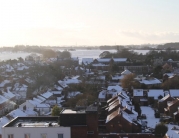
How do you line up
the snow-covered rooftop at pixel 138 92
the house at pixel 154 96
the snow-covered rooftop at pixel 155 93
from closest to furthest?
the house at pixel 154 96, the snow-covered rooftop at pixel 155 93, the snow-covered rooftop at pixel 138 92

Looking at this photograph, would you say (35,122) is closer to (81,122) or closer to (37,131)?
(37,131)

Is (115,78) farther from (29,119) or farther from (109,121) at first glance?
(29,119)

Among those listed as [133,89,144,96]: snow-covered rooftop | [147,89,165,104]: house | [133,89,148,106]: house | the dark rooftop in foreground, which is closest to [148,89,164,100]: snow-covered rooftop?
[147,89,165,104]: house

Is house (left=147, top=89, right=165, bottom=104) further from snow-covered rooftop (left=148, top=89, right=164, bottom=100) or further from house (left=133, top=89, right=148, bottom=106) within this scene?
house (left=133, top=89, right=148, bottom=106)

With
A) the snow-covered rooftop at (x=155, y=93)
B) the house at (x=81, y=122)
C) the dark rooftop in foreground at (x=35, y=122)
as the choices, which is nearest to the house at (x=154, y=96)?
the snow-covered rooftop at (x=155, y=93)

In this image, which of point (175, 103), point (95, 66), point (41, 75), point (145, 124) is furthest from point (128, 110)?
point (95, 66)

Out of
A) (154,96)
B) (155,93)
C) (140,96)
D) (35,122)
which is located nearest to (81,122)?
(35,122)

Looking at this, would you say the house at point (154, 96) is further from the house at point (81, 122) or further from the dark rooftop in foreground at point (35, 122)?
the house at point (81, 122)

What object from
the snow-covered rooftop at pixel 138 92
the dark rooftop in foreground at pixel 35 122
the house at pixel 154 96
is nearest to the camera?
the dark rooftop in foreground at pixel 35 122

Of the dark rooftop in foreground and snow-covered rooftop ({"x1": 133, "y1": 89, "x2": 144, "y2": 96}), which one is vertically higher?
the dark rooftop in foreground
